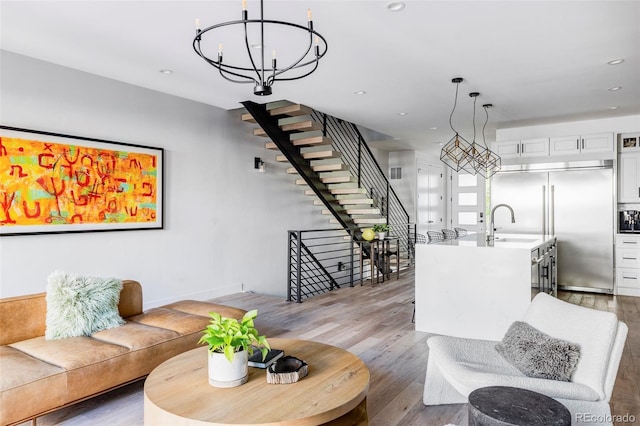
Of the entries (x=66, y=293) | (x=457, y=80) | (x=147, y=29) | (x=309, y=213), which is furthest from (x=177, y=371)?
(x=309, y=213)

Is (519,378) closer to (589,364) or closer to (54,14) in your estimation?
(589,364)

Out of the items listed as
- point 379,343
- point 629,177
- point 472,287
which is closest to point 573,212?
point 629,177

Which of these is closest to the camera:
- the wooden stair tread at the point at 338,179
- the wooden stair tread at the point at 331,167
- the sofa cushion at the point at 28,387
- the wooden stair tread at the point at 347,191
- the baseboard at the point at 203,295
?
the sofa cushion at the point at 28,387

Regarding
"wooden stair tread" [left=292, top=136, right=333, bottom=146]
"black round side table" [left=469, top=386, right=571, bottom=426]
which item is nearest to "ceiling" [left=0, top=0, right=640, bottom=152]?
"wooden stair tread" [left=292, top=136, right=333, bottom=146]

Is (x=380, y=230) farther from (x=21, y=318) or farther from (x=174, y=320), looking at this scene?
(x=21, y=318)

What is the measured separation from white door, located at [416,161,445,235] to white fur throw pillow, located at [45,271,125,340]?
8279 mm

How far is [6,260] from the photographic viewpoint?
3619 mm

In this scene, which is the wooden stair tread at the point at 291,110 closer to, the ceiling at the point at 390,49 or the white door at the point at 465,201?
the ceiling at the point at 390,49

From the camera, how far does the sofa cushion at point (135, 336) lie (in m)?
2.68

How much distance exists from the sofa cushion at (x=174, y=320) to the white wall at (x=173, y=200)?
1.32m

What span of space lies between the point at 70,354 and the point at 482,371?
2.33m

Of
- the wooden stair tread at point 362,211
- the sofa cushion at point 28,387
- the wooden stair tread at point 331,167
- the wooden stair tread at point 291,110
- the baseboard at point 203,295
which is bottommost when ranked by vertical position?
the baseboard at point 203,295

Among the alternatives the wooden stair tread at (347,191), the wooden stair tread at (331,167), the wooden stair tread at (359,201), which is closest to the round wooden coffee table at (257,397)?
the wooden stair tread at (331,167)

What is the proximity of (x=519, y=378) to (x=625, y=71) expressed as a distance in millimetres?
3687
